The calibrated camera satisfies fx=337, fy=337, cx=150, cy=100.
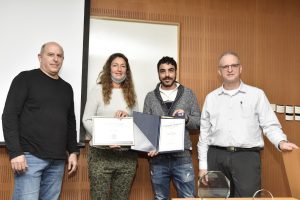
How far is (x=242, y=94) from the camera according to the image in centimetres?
264

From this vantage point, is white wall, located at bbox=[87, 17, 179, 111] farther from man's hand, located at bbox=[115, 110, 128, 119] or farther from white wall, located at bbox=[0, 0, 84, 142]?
man's hand, located at bbox=[115, 110, 128, 119]

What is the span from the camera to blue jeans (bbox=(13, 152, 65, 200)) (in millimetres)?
2322

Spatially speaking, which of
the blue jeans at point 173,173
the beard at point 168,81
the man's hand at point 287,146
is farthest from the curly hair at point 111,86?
the man's hand at point 287,146

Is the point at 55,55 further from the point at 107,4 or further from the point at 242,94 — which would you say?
the point at 242,94

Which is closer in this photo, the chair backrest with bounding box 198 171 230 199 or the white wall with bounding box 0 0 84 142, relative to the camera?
the chair backrest with bounding box 198 171 230 199

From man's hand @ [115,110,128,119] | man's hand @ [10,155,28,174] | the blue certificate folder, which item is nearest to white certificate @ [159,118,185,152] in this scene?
the blue certificate folder

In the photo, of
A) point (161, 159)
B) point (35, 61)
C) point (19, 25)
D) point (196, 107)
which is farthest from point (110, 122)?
point (19, 25)

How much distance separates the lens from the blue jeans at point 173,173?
106 inches

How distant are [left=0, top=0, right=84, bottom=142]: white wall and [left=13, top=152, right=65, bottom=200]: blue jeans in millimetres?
626

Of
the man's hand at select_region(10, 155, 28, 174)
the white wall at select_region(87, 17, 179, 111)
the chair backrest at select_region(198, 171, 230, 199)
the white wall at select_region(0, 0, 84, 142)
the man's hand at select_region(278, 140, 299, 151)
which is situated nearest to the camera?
the chair backrest at select_region(198, 171, 230, 199)

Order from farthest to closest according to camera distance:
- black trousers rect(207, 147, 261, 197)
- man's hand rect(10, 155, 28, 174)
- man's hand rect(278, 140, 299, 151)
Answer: black trousers rect(207, 147, 261, 197) < man's hand rect(10, 155, 28, 174) < man's hand rect(278, 140, 299, 151)

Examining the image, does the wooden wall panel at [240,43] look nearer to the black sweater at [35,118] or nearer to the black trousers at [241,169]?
the black trousers at [241,169]

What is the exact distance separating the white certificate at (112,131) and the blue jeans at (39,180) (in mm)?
345

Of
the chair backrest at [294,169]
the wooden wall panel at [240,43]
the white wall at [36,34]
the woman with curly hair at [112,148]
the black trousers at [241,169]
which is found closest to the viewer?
the chair backrest at [294,169]
